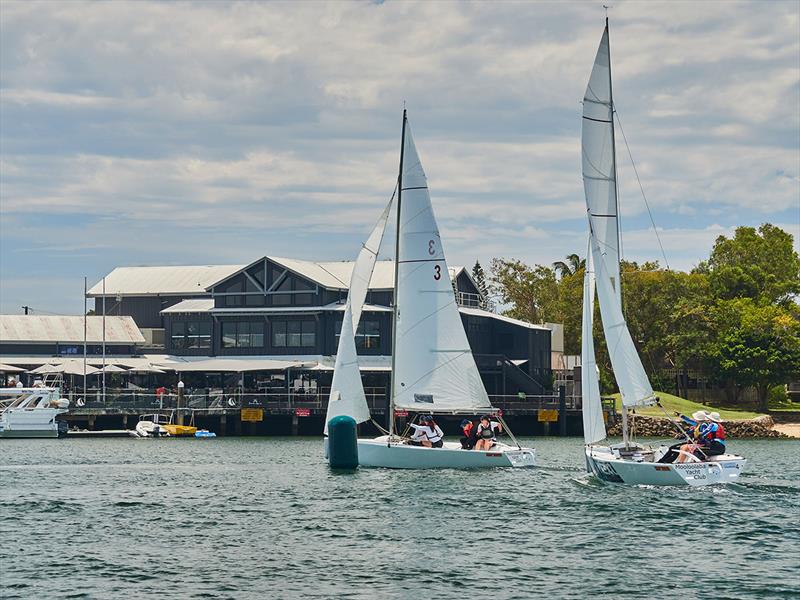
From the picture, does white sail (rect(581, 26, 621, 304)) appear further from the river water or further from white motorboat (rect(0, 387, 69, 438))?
white motorboat (rect(0, 387, 69, 438))

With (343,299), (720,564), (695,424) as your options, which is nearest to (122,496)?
(695,424)

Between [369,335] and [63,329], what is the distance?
80.4 ft

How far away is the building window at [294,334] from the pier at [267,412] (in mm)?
4581

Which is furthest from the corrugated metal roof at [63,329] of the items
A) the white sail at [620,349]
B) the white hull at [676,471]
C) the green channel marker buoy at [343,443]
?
the white hull at [676,471]

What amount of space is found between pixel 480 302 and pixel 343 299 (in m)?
12.0

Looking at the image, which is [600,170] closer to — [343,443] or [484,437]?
[484,437]

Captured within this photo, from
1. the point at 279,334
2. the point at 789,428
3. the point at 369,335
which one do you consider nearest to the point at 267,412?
the point at 279,334

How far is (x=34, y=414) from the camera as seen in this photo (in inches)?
2751

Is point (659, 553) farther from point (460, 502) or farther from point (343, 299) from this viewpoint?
point (343, 299)

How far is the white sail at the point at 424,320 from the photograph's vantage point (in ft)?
150

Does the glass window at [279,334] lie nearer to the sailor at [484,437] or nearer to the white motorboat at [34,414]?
the white motorboat at [34,414]

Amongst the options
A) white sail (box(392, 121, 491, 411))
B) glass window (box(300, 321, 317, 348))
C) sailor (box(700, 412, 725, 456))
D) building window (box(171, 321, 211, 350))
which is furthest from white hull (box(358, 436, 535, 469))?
building window (box(171, 321, 211, 350))

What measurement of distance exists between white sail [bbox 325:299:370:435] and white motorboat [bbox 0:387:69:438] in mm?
29730

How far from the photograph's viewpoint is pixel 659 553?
27.2m
